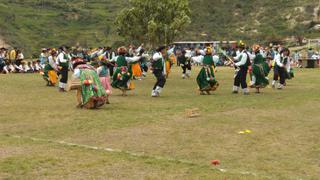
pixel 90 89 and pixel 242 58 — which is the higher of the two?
pixel 242 58

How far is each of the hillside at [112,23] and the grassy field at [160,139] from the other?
49.1m

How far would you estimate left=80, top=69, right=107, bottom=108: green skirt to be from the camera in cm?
1432

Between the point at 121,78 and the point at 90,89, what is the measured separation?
4.44 meters

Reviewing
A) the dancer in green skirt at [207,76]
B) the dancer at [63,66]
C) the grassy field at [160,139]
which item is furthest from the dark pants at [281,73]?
the dancer at [63,66]

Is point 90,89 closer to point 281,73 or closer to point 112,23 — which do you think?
point 281,73

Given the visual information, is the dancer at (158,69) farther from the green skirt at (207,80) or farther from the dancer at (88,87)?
the dancer at (88,87)

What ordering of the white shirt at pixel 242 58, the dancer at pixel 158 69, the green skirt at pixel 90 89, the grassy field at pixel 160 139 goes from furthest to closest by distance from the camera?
the white shirt at pixel 242 58 < the dancer at pixel 158 69 < the green skirt at pixel 90 89 < the grassy field at pixel 160 139

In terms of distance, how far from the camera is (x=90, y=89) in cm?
1436

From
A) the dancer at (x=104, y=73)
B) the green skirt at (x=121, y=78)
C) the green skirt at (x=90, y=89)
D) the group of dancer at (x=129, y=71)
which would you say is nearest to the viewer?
the green skirt at (x=90, y=89)

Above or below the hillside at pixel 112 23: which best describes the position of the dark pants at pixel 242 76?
below

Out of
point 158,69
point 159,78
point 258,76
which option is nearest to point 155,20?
point 258,76

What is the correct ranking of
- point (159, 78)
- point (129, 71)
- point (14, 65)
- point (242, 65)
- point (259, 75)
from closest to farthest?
point (159, 78) < point (129, 71) < point (242, 65) < point (259, 75) < point (14, 65)

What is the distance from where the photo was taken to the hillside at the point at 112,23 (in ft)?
222

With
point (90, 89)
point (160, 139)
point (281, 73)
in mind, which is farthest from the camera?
point (281, 73)
